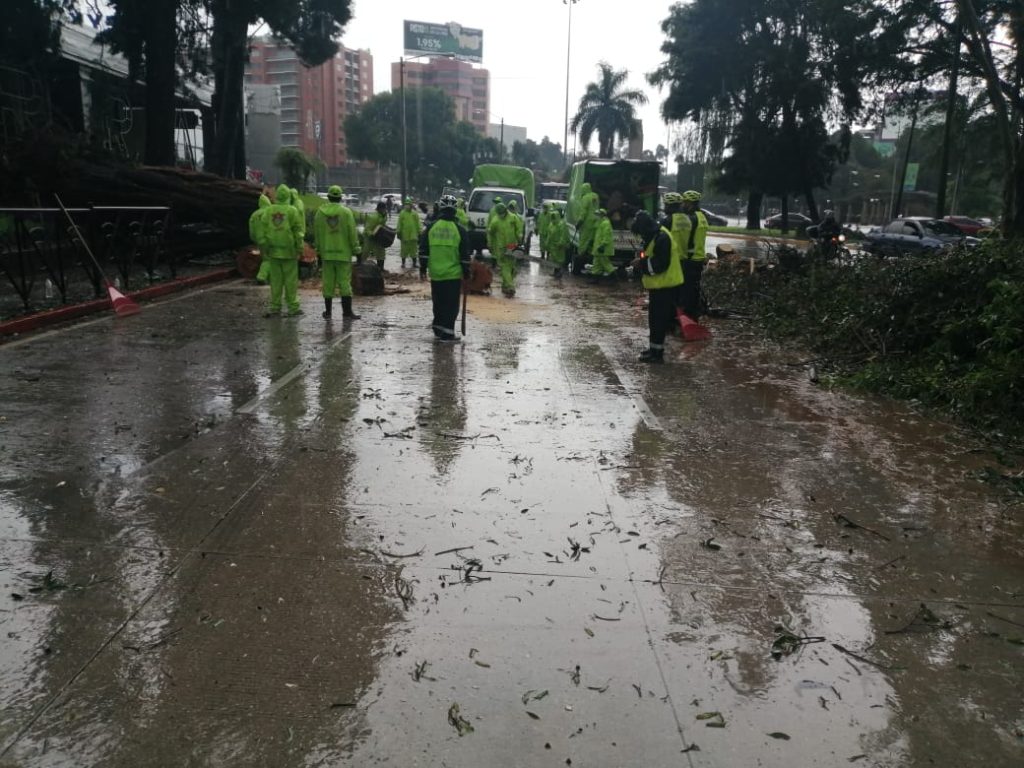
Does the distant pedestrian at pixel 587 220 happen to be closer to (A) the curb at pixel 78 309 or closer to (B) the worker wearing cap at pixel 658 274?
(A) the curb at pixel 78 309

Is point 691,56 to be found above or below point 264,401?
above

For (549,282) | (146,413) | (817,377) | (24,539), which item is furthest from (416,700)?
(549,282)

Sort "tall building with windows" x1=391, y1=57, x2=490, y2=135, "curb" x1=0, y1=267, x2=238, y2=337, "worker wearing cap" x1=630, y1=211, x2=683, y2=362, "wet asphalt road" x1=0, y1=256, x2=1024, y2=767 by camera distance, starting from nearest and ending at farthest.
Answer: "wet asphalt road" x1=0, y1=256, x2=1024, y2=767, "worker wearing cap" x1=630, y1=211, x2=683, y2=362, "curb" x1=0, y1=267, x2=238, y2=337, "tall building with windows" x1=391, y1=57, x2=490, y2=135

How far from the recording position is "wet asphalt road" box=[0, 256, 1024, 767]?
2865 millimetres

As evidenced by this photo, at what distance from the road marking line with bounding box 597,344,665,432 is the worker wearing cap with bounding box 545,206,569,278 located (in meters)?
9.83

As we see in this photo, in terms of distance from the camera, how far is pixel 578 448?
6.12 m

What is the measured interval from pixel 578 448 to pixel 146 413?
138 inches

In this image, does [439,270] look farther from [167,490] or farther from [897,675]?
[897,675]

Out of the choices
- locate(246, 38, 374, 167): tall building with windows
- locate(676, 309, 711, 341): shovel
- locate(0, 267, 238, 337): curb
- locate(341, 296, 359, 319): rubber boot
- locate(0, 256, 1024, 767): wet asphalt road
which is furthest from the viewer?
locate(246, 38, 374, 167): tall building with windows

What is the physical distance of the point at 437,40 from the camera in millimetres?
94938

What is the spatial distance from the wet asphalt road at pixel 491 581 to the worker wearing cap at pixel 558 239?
12.5 meters

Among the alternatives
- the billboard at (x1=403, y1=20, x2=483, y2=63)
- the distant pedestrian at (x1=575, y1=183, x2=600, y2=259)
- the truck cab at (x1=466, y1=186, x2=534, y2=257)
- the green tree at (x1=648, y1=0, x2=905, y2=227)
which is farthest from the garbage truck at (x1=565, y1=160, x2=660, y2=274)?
the billboard at (x1=403, y1=20, x2=483, y2=63)

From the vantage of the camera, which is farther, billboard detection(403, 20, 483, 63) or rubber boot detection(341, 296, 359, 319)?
billboard detection(403, 20, 483, 63)

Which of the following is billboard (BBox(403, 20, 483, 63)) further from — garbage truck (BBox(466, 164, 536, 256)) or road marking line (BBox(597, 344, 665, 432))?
road marking line (BBox(597, 344, 665, 432))
